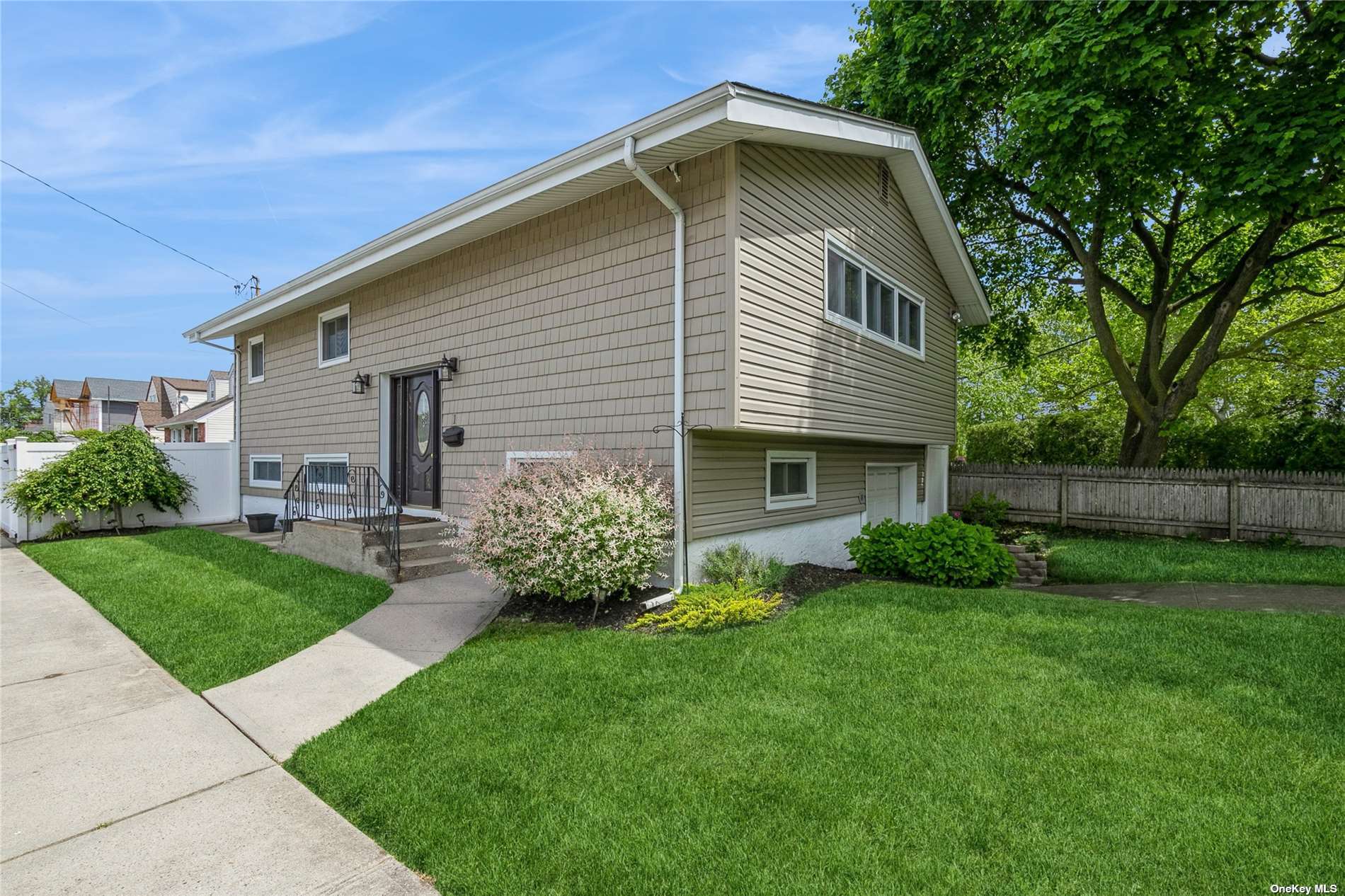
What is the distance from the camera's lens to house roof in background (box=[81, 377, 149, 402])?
4212 centimetres

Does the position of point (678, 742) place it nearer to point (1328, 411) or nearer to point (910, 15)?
point (910, 15)

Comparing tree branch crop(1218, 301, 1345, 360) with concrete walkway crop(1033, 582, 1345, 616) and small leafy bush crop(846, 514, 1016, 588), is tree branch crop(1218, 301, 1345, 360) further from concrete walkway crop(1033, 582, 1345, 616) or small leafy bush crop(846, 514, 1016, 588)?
small leafy bush crop(846, 514, 1016, 588)

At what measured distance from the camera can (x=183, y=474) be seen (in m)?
13.0

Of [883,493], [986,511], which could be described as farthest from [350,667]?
[986,511]

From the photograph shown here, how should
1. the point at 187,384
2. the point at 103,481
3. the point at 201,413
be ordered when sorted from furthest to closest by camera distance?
the point at 187,384 < the point at 201,413 < the point at 103,481

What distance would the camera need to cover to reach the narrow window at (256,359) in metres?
13.1

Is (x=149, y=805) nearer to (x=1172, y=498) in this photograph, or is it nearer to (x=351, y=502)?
(x=351, y=502)

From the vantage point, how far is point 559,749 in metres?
3.37

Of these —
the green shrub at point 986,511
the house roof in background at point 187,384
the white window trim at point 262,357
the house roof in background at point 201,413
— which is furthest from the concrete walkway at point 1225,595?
the house roof in background at point 187,384

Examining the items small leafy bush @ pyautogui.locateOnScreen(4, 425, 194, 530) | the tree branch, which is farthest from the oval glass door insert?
the tree branch

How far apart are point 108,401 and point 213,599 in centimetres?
4815

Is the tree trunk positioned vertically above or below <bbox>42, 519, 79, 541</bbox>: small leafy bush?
above

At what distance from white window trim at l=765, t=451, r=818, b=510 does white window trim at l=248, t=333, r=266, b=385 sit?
10873 millimetres

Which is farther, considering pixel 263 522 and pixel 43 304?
pixel 43 304
